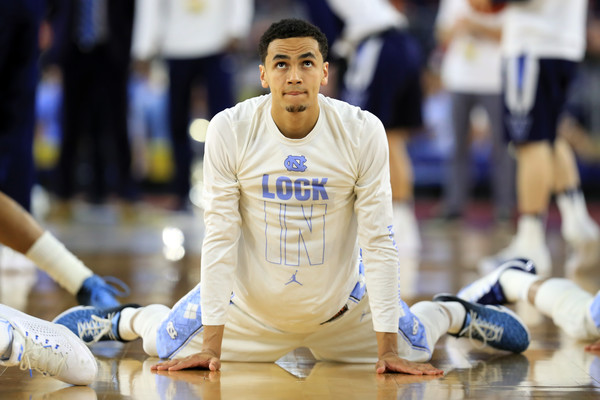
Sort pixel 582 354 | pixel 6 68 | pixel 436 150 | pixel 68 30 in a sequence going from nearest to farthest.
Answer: pixel 582 354 < pixel 6 68 < pixel 68 30 < pixel 436 150

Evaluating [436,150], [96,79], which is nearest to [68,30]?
[96,79]

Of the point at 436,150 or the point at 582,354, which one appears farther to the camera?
the point at 436,150

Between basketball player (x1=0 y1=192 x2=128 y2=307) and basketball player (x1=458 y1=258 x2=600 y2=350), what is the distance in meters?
1.28

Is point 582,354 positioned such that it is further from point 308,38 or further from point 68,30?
point 68,30

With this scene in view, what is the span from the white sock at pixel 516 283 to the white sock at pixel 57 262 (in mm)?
1431

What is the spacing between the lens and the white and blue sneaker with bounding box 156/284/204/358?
105 inches

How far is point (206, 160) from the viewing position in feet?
8.50

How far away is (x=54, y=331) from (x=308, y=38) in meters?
0.97

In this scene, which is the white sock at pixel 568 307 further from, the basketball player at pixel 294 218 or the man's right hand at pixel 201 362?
the man's right hand at pixel 201 362

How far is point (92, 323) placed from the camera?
2961mm

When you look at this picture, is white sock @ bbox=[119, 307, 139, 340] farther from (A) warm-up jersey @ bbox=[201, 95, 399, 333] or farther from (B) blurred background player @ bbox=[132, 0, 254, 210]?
(B) blurred background player @ bbox=[132, 0, 254, 210]

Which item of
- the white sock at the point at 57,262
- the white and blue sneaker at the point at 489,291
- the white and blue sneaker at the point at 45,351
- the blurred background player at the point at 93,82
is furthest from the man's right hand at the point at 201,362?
the blurred background player at the point at 93,82

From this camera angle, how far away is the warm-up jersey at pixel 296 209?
2551 mm

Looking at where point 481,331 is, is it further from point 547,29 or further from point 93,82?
point 93,82
